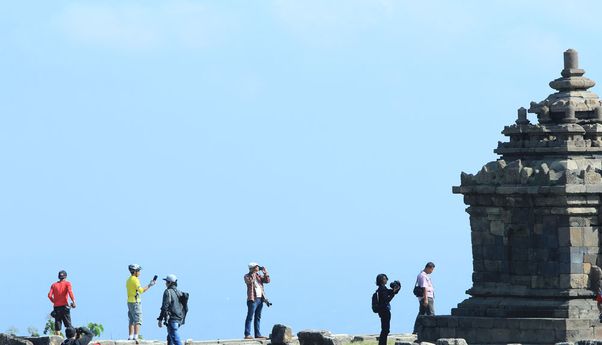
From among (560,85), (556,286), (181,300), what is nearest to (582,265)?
(556,286)

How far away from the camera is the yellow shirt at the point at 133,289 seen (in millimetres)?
54750

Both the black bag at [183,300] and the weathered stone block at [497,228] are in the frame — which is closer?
the black bag at [183,300]

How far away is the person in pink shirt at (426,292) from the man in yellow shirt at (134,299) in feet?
25.0

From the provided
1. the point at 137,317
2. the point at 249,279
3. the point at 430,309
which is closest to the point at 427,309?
the point at 430,309

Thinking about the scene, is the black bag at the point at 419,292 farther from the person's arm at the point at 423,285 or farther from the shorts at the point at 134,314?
the shorts at the point at 134,314

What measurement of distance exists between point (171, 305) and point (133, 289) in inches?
153

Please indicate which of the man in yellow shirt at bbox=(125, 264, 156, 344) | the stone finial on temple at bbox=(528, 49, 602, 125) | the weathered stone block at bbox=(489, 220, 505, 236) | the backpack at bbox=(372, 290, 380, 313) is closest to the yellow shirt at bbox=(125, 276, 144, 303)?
the man in yellow shirt at bbox=(125, 264, 156, 344)

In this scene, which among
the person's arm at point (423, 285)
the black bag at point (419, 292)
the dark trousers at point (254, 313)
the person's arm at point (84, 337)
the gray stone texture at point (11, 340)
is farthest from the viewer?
the black bag at point (419, 292)

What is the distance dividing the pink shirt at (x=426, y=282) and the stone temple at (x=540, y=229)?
716 millimetres

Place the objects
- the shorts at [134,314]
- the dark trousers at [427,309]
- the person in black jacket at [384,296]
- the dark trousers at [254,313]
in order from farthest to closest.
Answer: the dark trousers at [427,309] < the dark trousers at [254,313] < the shorts at [134,314] < the person in black jacket at [384,296]

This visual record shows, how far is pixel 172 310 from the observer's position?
51094mm

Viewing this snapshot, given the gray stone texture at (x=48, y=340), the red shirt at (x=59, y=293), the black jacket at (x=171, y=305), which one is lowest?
the gray stone texture at (x=48, y=340)

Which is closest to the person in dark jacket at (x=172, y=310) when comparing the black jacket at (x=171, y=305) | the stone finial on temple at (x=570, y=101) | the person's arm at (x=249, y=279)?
the black jacket at (x=171, y=305)

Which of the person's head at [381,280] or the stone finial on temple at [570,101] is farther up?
the stone finial on temple at [570,101]
